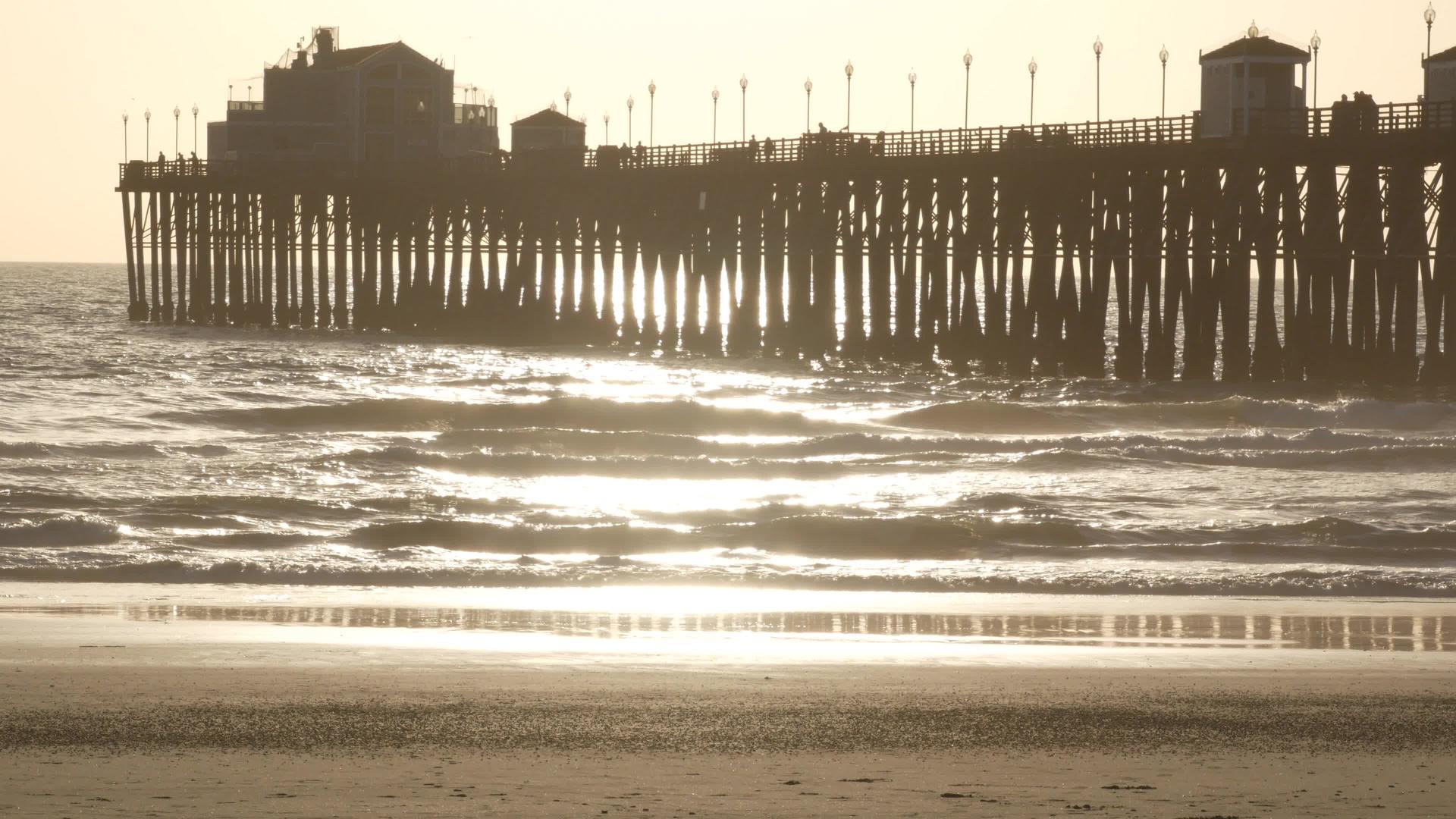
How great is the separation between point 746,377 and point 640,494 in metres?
18.1

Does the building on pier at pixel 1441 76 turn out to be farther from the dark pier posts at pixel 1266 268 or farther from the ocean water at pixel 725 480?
the ocean water at pixel 725 480

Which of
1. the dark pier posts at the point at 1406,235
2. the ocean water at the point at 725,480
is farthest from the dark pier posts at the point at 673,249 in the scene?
the dark pier posts at the point at 1406,235

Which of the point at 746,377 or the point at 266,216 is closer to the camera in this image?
the point at 746,377

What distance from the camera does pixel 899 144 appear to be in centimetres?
3878

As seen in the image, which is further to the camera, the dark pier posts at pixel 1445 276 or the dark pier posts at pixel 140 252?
the dark pier posts at pixel 140 252

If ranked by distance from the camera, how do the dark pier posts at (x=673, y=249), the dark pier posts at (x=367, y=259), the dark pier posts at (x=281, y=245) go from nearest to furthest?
the dark pier posts at (x=673, y=249) < the dark pier posts at (x=367, y=259) < the dark pier posts at (x=281, y=245)

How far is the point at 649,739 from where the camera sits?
8.20 metres

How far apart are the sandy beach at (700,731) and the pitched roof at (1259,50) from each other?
82.8 ft

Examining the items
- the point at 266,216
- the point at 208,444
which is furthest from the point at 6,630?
the point at 266,216

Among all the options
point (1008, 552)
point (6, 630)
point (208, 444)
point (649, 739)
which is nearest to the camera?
point (649, 739)

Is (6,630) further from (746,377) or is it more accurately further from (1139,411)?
(746,377)

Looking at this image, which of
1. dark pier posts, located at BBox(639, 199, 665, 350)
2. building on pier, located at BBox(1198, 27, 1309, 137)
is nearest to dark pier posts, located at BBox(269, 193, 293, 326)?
dark pier posts, located at BBox(639, 199, 665, 350)

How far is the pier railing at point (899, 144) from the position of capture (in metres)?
31.0

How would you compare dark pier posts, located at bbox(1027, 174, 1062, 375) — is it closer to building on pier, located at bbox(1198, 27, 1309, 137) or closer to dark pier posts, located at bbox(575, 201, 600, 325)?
building on pier, located at bbox(1198, 27, 1309, 137)
